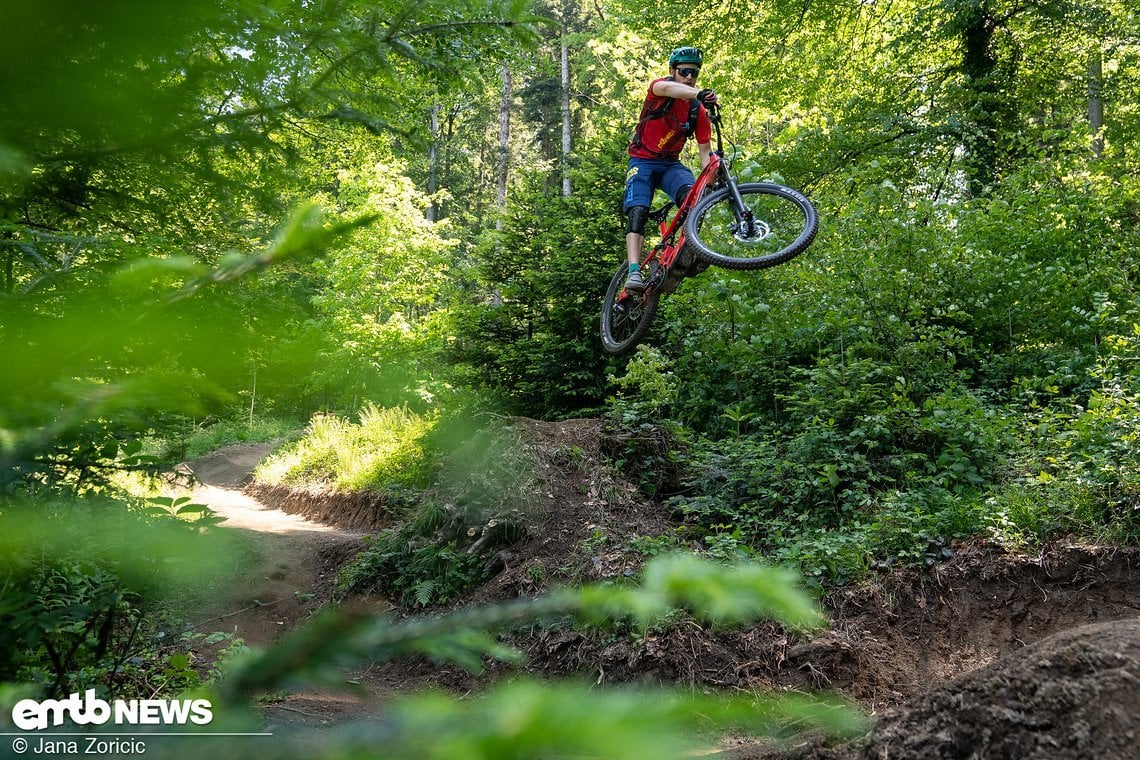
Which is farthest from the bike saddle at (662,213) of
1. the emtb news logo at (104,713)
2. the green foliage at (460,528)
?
the emtb news logo at (104,713)

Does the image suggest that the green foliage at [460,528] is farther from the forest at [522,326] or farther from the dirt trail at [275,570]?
the dirt trail at [275,570]

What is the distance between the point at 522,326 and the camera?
11.3 meters

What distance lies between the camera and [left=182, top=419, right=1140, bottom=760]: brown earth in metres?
2.12

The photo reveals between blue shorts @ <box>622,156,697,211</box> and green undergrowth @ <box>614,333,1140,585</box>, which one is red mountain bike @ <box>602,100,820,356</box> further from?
green undergrowth @ <box>614,333,1140,585</box>

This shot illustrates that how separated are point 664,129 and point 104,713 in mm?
5919

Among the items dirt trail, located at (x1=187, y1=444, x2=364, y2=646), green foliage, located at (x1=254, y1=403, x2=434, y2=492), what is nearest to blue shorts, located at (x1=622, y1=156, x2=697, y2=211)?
dirt trail, located at (x1=187, y1=444, x2=364, y2=646)

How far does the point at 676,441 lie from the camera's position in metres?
7.30

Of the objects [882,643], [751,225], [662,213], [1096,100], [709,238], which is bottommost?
[882,643]

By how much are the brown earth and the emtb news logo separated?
0.40m

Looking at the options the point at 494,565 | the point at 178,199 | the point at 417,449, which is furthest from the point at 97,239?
the point at 417,449

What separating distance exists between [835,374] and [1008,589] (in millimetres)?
2485

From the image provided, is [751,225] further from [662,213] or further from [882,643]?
[882,643]

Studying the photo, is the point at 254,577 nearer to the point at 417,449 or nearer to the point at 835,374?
the point at 417,449

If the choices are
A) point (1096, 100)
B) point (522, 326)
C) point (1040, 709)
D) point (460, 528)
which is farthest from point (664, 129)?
point (1096, 100)
